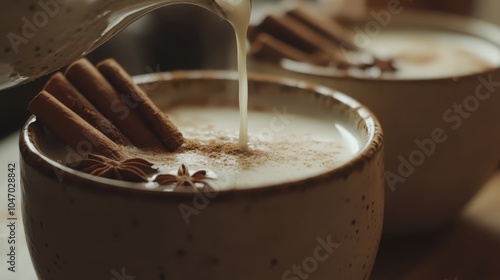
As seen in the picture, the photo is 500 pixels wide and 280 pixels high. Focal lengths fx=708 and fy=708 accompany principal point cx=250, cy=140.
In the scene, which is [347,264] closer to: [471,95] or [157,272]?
[157,272]

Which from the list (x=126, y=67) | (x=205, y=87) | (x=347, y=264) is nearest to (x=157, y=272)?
(x=347, y=264)

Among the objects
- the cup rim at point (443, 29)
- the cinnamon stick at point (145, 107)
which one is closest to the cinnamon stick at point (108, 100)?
the cinnamon stick at point (145, 107)

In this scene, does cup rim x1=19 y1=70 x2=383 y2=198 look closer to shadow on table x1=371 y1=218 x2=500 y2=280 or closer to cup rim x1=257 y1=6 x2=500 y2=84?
cup rim x1=257 y1=6 x2=500 y2=84

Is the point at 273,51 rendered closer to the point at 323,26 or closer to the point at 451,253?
the point at 323,26

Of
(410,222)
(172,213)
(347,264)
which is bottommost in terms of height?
(410,222)

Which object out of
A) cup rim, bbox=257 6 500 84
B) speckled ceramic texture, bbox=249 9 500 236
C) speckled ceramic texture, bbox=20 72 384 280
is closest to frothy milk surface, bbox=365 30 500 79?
cup rim, bbox=257 6 500 84

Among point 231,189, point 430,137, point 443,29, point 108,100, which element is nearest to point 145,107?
point 108,100
